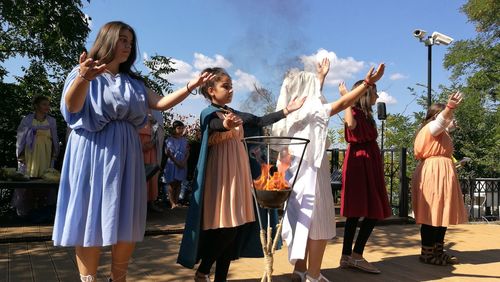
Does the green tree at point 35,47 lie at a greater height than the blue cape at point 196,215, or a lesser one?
greater

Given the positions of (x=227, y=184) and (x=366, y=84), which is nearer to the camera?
(x=227, y=184)

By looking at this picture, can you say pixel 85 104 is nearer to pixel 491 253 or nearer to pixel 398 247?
pixel 398 247

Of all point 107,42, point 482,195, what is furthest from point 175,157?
point 482,195

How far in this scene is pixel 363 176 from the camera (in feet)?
13.3

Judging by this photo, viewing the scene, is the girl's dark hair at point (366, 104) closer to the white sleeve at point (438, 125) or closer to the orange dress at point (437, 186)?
the white sleeve at point (438, 125)

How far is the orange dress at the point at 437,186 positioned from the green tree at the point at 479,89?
12447mm

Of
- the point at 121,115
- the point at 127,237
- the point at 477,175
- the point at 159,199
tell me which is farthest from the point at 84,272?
the point at 477,175

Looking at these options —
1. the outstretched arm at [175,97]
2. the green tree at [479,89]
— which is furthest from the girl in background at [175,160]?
the green tree at [479,89]

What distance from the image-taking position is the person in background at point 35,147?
264 inches

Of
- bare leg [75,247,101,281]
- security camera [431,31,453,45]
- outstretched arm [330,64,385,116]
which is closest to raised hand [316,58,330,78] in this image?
outstretched arm [330,64,385,116]

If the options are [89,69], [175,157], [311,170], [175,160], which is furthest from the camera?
[175,157]

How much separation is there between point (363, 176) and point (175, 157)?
4.97 metres

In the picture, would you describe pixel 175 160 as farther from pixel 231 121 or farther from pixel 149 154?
pixel 231 121

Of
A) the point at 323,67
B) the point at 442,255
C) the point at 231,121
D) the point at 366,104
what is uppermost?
the point at 323,67
